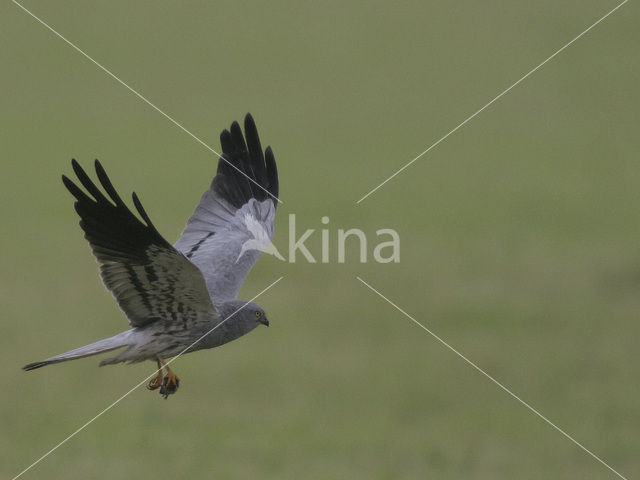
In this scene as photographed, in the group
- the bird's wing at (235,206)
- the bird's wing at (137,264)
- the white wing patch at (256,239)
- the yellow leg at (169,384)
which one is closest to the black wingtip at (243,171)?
the bird's wing at (235,206)

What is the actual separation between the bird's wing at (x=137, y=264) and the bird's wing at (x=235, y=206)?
57.4 inches

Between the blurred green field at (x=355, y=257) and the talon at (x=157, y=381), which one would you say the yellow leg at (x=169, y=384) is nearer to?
the talon at (x=157, y=381)

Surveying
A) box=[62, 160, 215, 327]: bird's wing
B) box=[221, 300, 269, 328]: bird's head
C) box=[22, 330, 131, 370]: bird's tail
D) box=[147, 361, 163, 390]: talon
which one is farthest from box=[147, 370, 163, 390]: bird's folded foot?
box=[221, 300, 269, 328]: bird's head

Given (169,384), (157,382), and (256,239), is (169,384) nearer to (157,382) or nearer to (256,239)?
(157,382)

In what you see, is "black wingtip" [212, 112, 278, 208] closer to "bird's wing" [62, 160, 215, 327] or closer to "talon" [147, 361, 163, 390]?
"bird's wing" [62, 160, 215, 327]

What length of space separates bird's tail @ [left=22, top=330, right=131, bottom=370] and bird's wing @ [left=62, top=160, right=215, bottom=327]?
0.23 meters

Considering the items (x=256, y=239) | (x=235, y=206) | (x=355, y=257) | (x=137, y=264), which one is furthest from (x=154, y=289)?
(x=355, y=257)

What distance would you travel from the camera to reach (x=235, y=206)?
11922mm

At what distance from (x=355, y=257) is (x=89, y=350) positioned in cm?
2040

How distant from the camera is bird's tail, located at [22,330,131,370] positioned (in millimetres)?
8742

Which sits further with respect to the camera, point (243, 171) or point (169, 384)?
point (243, 171)

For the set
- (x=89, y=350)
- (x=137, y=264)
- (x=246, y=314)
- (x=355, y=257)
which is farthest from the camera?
(x=355, y=257)

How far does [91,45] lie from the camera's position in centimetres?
3809

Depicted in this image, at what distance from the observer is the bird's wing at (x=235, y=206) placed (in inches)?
436
